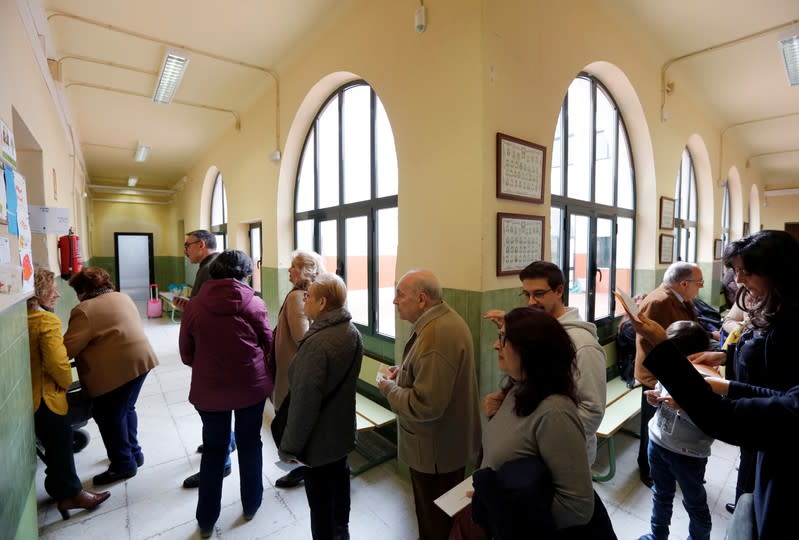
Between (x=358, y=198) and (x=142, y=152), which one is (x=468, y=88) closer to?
(x=358, y=198)

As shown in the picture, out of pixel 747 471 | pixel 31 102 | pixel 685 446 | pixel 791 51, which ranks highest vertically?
pixel 791 51

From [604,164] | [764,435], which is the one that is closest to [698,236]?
[604,164]

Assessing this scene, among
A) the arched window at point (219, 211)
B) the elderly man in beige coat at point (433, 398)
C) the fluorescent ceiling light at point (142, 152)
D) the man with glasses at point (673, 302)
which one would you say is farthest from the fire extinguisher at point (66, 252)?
the man with glasses at point (673, 302)

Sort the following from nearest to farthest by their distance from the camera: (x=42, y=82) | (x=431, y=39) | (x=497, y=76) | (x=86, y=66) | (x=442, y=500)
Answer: (x=442, y=500) → (x=497, y=76) → (x=431, y=39) → (x=42, y=82) → (x=86, y=66)

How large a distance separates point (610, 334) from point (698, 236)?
3515 millimetres

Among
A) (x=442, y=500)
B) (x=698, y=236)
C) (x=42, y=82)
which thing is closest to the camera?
(x=442, y=500)

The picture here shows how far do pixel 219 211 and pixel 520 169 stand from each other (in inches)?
286

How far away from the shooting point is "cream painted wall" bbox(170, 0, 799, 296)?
2242 millimetres

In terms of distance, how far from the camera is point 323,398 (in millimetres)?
1661

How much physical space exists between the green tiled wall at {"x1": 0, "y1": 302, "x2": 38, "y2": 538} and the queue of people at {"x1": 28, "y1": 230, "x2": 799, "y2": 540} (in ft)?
1.31

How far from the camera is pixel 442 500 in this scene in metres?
1.31

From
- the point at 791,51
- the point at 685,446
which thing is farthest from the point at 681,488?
the point at 791,51

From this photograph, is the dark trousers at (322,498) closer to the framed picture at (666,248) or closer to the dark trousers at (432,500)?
the dark trousers at (432,500)

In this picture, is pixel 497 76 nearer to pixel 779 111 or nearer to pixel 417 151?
pixel 417 151
